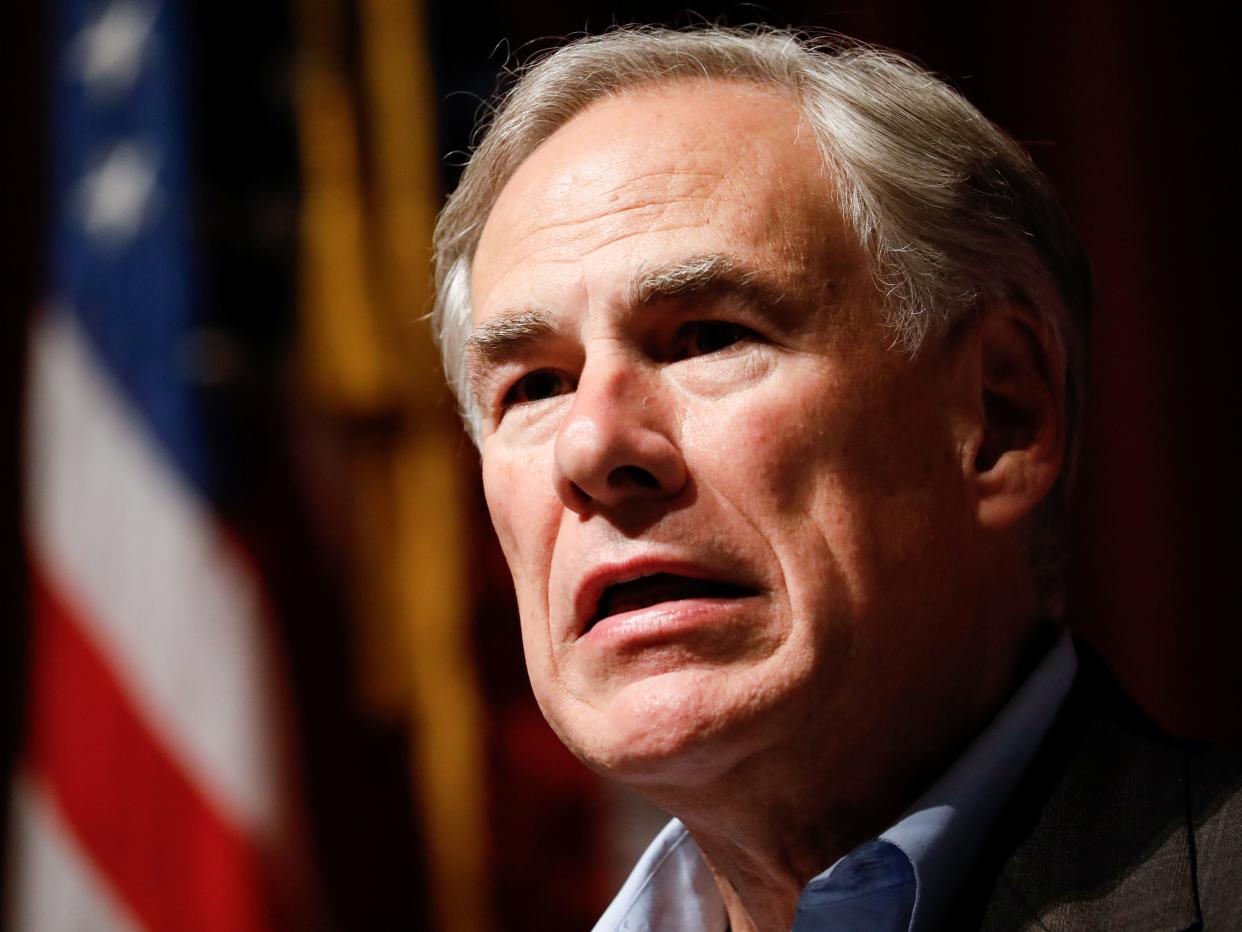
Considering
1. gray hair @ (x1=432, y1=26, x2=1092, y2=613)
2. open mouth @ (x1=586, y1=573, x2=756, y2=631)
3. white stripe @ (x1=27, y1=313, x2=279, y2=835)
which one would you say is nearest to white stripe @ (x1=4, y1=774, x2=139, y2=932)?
white stripe @ (x1=27, y1=313, x2=279, y2=835)

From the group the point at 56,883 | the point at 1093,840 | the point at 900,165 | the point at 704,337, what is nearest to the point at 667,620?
the point at 704,337

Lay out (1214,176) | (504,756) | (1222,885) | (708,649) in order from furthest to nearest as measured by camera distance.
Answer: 1. (504,756)
2. (1214,176)
3. (708,649)
4. (1222,885)

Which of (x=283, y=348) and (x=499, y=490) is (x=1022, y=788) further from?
(x=283, y=348)

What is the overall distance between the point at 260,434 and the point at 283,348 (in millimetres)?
272

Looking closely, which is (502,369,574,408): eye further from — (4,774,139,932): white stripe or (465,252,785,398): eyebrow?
(4,774,139,932): white stripe

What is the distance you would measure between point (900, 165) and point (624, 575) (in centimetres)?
48

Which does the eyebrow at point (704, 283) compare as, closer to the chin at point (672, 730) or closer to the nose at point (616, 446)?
the nose at point (616, 446)

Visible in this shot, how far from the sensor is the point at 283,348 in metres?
3.45

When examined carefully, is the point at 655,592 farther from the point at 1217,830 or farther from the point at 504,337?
the point at 1217,830

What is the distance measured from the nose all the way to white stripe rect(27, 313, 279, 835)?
69.3 inches

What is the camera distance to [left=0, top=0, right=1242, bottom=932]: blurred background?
87.8 inches

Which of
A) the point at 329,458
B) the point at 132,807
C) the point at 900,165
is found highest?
the point at 900,165

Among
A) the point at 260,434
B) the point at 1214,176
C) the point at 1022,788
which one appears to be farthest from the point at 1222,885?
the point at 260,434

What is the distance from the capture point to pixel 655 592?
118 centimetres
